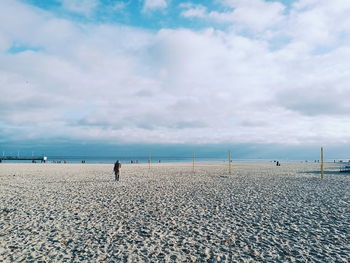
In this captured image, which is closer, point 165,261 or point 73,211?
point 165,261

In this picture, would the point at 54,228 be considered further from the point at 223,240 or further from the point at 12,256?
the point at 223,240

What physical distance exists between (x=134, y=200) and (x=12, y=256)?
652cm

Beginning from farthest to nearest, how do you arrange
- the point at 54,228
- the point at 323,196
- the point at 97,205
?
the point at 323,196 < the point at 97,205 < the point at 54,228

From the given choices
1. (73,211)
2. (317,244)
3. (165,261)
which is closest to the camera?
(165,261)

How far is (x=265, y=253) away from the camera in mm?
5852

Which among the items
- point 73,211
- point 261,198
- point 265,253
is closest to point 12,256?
point 73,211

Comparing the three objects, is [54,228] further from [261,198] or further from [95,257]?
[261,198]

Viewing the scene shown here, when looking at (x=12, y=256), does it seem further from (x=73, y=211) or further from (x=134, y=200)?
(x=134, y=200)

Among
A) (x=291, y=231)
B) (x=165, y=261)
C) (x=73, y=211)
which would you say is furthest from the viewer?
(x=73, y=211)

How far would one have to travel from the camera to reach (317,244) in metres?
6.36

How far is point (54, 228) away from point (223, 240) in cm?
517

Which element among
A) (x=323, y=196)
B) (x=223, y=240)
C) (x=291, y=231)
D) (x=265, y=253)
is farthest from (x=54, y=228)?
(x=323, y=196)

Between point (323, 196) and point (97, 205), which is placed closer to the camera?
point (97, 205)

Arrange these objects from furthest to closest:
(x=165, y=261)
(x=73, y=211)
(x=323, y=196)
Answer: (x=323, y=196), (x=73, y=211), (x=165, y=261)
